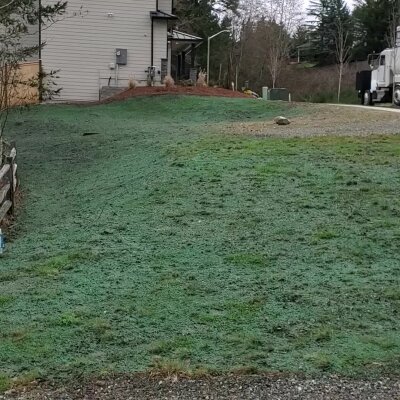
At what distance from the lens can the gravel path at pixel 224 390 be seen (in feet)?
12.3

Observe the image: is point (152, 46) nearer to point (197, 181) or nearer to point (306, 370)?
point (197, 181)

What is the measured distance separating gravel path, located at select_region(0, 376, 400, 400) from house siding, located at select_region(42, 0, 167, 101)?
95.8ft

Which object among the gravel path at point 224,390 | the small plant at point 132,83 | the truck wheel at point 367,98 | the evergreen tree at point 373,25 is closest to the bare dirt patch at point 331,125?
the gravel path at point 224,390

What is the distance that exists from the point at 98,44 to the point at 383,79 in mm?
14715

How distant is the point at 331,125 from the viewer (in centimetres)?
1562

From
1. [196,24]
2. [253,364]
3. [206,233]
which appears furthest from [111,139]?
[196,24]

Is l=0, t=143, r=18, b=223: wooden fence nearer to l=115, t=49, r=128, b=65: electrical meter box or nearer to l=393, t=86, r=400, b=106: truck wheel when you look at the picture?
l=393, t=86, r=400, b=106: truck wheel

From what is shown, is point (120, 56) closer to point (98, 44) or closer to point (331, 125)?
point (98, 44)

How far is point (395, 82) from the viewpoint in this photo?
28781mm

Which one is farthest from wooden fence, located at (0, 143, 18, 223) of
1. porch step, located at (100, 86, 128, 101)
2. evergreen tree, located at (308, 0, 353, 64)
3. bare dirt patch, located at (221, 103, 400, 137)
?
evergreen tree, located at (308, 0, 353, 64)

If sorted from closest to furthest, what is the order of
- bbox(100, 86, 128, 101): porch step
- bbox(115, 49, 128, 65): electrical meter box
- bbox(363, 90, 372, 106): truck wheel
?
bbox(100, 86, 128, 101): porch step, bbox(115, 49, 128, 65): electrical meter box, bbox(363, 90, 372, 106): truck wheel

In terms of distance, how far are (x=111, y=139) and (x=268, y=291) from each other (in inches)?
453

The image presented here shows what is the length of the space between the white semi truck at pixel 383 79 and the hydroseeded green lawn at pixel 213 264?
1809cm

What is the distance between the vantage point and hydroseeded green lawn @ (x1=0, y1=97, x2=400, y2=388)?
14.5ft
